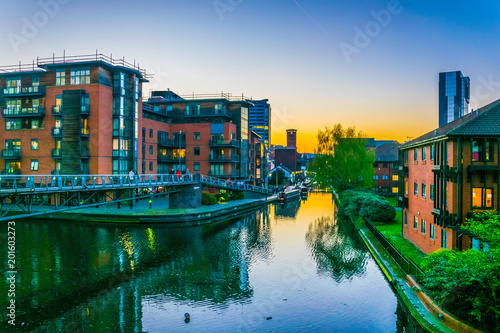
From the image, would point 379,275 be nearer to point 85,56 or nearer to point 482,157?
point 482,157

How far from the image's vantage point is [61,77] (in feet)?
169

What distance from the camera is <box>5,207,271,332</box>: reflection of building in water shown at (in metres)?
17.7

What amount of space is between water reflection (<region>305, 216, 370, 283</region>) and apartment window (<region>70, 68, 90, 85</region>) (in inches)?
1366

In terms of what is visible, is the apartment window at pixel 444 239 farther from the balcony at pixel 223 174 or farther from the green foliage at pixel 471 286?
the balcony at pixel 223 174

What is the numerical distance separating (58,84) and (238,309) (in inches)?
1814

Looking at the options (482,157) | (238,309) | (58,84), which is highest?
(58,84)

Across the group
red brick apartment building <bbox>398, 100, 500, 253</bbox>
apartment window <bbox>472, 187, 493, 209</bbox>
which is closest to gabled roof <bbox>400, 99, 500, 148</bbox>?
red brick apartment building <bbox>398, 100, 500, 253</bbox>

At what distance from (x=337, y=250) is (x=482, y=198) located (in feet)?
41.8

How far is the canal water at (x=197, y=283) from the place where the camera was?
54.3 ft

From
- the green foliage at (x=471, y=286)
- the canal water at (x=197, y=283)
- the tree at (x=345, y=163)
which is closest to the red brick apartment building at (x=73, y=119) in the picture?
the canal water at (x=197, y=283)

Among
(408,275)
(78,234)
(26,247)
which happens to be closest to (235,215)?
(78,234)

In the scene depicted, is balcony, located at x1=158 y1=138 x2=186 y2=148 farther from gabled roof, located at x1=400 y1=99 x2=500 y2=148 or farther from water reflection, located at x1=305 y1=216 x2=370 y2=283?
gabled roof, located at x1=400 y1=99 x2=500 y2=148

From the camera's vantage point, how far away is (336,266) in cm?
2586

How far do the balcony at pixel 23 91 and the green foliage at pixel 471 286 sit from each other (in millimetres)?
53619
